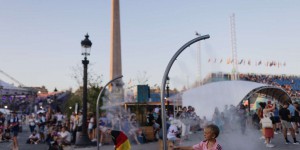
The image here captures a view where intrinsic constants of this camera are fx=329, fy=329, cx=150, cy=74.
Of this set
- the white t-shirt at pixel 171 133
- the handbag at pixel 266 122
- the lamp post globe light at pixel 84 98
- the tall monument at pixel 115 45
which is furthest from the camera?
the tall monument at pixel 115 45

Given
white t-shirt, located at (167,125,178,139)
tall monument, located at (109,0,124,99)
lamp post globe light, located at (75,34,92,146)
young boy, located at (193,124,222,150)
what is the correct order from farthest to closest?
1. tall monument, located at (109,0,124,99)
2. lamp post globe light, located at (75,34,92,146)
3. white t-shirt, located at (167,125,178,139)
4. young boy, located at (193,124,222,150)

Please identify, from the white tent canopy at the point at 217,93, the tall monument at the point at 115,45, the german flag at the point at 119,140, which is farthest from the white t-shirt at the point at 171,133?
the tall monument at the point at 115,45

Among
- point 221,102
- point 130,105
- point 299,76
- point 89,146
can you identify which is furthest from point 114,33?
point 299,76

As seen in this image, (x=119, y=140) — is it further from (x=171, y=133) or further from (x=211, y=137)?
(x=211, y=137)

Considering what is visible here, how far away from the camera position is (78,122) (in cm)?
1622

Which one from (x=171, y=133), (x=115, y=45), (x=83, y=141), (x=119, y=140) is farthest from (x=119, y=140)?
(x=115, y=45)

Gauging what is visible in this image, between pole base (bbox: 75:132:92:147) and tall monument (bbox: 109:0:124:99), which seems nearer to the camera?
pole base (bbox: 75:132:92:147)

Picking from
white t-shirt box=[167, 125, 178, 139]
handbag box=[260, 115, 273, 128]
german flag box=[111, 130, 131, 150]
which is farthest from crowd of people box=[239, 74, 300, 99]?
german flag box=[111, 130, 131, 150]

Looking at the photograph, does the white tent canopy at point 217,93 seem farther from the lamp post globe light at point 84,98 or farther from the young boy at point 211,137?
the young boy at point 211,137

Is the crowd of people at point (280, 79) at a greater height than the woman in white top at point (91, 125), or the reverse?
the crowd of people at point (280, 79)

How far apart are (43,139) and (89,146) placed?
13.6 feet

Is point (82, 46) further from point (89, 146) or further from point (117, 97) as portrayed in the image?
point (117, 97)

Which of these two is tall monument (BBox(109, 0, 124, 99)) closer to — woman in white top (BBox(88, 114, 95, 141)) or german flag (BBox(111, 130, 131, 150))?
woman in white top (BBox(88, 114, 95, 141))

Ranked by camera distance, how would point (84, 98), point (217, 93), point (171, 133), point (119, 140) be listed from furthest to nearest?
point (217, 93), point (84, 98), point (171, 133), point (119, 140)
